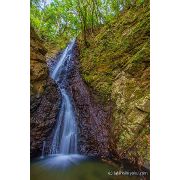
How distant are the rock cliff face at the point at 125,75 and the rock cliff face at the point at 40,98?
0.45 metres

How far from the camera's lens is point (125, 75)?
4.55m

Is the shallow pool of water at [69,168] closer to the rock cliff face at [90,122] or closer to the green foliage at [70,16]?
the rock cliff face at [90,122]

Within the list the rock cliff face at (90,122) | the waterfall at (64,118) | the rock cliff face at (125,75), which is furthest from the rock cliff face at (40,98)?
the rock cliff face at (125,75)

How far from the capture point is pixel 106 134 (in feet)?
14.9

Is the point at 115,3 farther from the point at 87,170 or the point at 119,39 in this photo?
the point at 87,170

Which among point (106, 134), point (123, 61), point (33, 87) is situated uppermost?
point (123, 61)

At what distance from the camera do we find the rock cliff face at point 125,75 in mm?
4469

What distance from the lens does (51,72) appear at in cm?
469

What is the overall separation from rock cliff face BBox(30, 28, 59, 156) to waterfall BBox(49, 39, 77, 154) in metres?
0.08

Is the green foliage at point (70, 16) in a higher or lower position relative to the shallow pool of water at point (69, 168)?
higher

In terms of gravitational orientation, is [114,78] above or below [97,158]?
above

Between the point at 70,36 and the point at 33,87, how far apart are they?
79 cm

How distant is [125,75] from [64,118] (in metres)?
0.95
